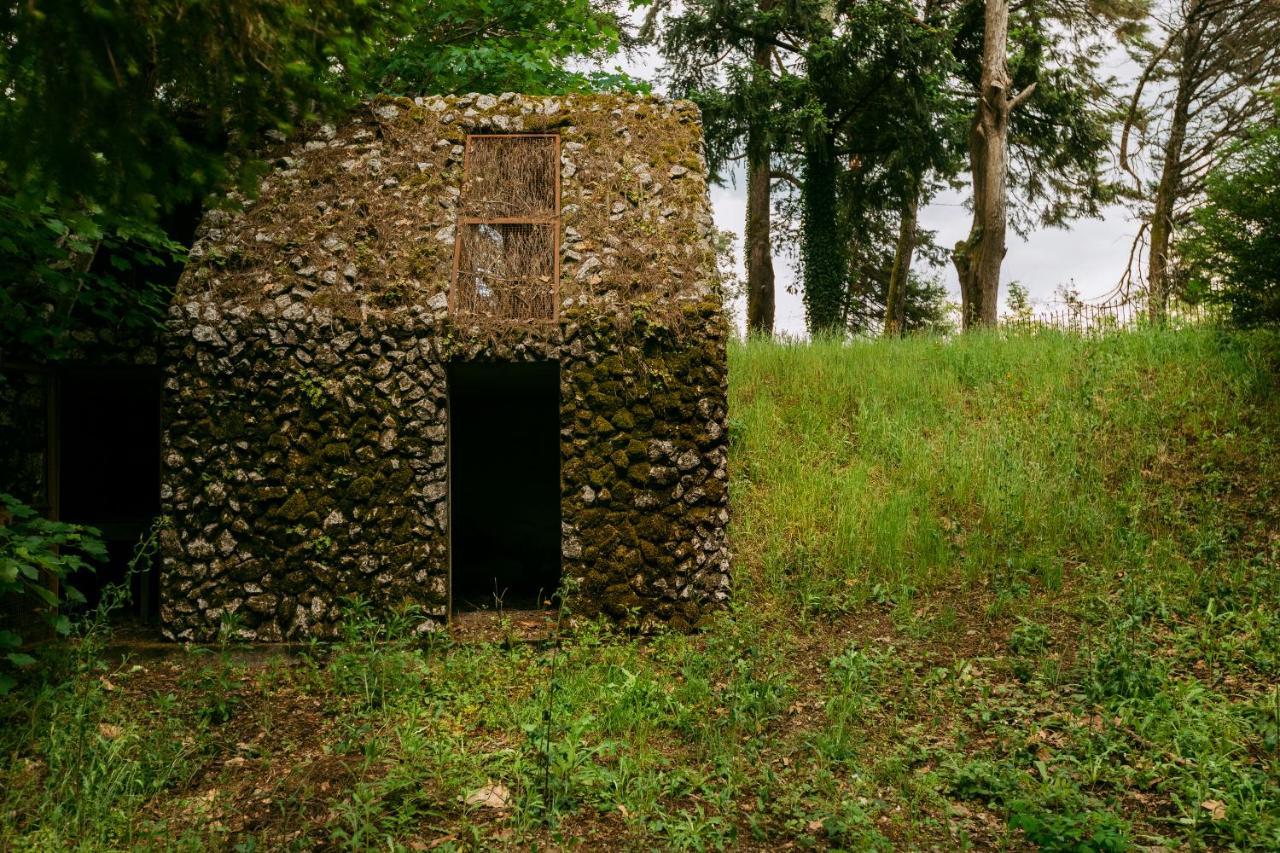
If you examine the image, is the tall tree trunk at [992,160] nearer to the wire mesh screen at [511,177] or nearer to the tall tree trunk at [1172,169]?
Result: the tall tree trunk at [1172,169]

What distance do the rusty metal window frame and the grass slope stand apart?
2.79 metres

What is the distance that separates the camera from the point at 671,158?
292 inches

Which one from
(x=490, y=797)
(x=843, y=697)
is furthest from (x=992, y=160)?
(x=490, y=797)

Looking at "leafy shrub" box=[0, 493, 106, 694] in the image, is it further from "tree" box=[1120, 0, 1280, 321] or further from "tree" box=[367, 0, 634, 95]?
"tree" box=[1120, 0, 1280, 321]

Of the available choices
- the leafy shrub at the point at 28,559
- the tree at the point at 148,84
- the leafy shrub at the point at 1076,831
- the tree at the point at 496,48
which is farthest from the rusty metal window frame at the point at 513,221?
the leafy shrub at the point at 1076,831

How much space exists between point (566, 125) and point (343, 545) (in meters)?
4.46

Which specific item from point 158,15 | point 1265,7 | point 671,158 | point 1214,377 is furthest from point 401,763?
point 1265,7

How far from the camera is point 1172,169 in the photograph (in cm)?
1612

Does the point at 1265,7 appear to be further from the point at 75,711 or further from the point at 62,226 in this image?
the point at 75,711

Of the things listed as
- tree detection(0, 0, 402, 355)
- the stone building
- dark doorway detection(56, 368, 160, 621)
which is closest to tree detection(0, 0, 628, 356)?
tree detection(0, 0, 402, 355)

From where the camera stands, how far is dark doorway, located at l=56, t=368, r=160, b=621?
838 centimetres

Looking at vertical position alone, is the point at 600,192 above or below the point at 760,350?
above

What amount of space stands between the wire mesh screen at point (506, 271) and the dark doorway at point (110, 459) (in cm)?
397

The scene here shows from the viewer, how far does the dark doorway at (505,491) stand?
31.6ft
